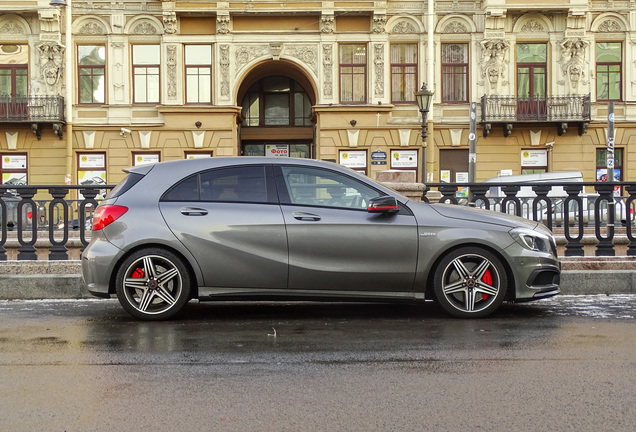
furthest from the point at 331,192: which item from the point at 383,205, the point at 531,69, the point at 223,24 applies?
the point at 531,69

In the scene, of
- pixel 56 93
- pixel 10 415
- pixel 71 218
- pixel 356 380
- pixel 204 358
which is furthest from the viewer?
pixel 56 93

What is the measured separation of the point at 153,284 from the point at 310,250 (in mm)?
1513

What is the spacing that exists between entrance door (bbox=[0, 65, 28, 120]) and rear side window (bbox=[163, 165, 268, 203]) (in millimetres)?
27431

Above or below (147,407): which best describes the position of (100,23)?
above

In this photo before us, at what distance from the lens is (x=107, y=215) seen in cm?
812

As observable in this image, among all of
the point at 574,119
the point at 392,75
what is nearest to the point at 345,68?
the point at 392,75

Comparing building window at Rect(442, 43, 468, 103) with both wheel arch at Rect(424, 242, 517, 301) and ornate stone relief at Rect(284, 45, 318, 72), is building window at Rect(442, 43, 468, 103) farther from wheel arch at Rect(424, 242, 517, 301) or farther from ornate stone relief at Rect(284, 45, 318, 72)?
wheel arch at Rect(424, 242, 517, 301)

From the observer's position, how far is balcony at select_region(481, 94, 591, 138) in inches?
1318

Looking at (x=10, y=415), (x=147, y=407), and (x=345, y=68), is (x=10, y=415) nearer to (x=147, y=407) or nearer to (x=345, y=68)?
(x=147, y=407)

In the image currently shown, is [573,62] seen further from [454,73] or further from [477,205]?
[477,205]

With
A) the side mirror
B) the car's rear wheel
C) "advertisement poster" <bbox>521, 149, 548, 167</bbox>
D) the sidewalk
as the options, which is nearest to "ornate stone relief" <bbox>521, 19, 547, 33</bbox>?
"advertisement poster" <bbox>521, 149, 548, 167</bbox>

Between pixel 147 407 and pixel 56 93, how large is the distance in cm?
3070

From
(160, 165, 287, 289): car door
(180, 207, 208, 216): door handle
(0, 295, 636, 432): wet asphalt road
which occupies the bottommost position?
(0, 295, 636, 432): wet asphalt road

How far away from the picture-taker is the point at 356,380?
534 cm
